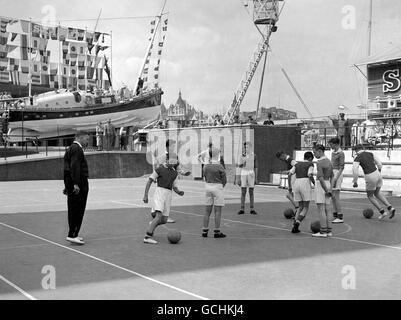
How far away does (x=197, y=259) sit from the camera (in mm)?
8297

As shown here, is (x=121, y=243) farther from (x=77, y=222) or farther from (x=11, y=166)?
(x=11, y=166)

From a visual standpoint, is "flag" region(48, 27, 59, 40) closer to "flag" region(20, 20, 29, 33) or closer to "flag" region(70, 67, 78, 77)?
"flag" region(20, 20, 29, 33)

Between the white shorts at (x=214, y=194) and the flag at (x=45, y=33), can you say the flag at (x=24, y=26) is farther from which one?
the white shorts at (x=214, y=194)

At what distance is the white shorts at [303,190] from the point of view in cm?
1111

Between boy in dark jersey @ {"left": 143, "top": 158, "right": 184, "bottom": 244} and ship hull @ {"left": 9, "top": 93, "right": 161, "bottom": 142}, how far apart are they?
32451 millimetres

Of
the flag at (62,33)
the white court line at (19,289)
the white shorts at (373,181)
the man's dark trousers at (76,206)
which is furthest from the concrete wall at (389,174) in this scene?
the flag at (62,33)

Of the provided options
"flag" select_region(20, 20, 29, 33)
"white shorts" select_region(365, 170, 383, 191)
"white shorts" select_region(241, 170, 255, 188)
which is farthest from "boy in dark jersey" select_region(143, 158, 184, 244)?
"flag" select_region(20, 20, 29, 33)

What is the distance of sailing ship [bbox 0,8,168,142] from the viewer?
4281 cm

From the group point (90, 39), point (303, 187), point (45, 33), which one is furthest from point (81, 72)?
point (303, 187)

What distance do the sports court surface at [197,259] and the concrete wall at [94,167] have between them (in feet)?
49.8

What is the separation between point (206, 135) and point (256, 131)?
383 cm

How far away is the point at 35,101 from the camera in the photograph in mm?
43344

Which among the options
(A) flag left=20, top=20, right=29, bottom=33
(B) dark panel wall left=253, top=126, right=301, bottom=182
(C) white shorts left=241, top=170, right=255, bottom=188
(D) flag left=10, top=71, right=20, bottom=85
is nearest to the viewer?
(C) white shorts left=241, top=170, right=255, bottom=188

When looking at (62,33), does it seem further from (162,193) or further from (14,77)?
(162,193)
